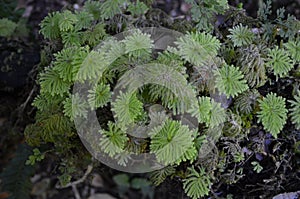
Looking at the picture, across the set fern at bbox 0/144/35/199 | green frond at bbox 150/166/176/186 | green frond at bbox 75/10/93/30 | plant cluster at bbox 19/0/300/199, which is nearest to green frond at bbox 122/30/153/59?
plant cluster at bbox 19/0/300/199

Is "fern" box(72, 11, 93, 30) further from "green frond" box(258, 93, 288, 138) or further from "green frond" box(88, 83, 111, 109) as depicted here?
"green frond" box(258, 93, 288, 138)

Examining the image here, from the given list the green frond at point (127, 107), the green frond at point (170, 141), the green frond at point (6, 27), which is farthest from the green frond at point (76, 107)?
the green frond at point (6, 27)

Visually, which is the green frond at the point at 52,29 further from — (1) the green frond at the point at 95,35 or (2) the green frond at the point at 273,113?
(2) the green frond at the point at 273,113

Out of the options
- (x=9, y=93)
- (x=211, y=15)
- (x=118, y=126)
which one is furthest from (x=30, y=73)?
(x=211, y=15)

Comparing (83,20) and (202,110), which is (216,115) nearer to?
(202,110)

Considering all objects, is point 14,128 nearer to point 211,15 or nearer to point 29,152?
point 29,152

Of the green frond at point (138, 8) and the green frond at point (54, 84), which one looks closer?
the green frond at point (54, 84)
